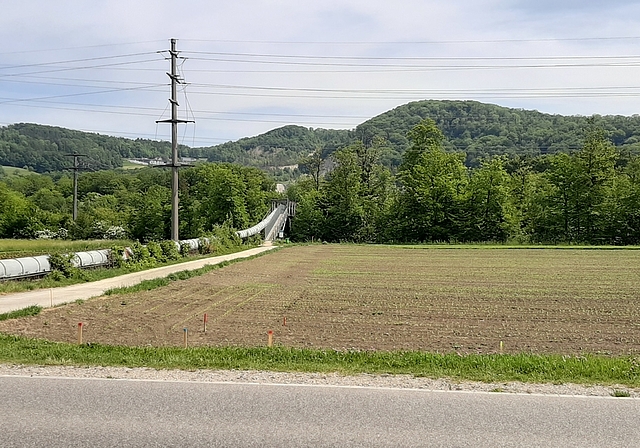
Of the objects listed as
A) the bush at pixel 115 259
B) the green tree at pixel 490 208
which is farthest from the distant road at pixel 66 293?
the green tree at pixel 490 208

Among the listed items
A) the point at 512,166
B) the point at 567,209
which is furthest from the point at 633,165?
the point at 512,166

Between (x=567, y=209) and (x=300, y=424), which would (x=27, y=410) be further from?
(x=567, y=209)

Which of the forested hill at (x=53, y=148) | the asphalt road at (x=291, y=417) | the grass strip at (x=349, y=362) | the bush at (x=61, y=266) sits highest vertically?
the forested hill at (x=53, y=148)

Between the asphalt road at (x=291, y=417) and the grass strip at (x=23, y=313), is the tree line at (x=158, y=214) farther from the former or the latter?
the asphalt road at (x=291, y=417)

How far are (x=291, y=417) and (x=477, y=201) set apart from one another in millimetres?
78687

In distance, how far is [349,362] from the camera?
1103 cm

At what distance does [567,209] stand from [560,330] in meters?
67.8

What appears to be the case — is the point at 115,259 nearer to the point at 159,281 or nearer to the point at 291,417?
the point at 159,281

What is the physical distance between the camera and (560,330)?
54.0 feet

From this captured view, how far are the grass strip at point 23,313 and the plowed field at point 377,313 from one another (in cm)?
32

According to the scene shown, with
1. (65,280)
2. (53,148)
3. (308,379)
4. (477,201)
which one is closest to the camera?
(308,379)

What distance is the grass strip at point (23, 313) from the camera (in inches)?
682

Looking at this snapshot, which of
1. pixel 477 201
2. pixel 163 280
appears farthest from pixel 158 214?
pixel 163 280

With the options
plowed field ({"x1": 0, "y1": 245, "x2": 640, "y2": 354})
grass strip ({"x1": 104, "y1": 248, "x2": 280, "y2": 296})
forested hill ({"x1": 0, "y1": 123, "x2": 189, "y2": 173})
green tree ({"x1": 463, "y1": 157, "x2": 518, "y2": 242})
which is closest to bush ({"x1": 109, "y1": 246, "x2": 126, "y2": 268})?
→ grass strip ({"x1": 104, "y1": 248, "x2": 280, "y2": 296})
